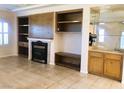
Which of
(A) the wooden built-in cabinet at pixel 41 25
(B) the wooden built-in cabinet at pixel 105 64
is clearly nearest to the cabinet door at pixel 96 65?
(B) the wooden built-in cabinet at pixel 105 64

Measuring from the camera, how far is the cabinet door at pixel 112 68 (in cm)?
354

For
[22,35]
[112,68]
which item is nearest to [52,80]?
[112,68]

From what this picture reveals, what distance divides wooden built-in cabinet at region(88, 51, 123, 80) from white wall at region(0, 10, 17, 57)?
180 inches

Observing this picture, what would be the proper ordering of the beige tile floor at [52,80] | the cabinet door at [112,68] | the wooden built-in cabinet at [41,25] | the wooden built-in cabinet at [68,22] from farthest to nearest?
the wooden built-in cabinet at [41,25] → the wooden built-in cabinet at [68,22] → the cabinet door at [112,68] → the beige tile floor at [52,80]

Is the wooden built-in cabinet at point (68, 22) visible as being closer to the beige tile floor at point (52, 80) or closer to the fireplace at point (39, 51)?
the fireplace at point (39, 51)

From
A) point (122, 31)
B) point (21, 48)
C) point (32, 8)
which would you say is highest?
point (32, 8)

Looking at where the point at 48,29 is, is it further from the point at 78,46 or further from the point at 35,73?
the point at 35,73

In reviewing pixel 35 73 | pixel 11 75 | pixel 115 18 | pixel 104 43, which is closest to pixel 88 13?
pixel 115 18

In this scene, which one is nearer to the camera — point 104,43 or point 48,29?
point 104,43

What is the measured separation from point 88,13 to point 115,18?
85 cm

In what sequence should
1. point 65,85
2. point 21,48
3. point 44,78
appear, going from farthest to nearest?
point 21,48
point 44,78
point 65,85

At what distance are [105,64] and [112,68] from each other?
225 millimetres

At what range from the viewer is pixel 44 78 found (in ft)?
12.1

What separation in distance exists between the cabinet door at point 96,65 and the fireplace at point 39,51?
2.07m
